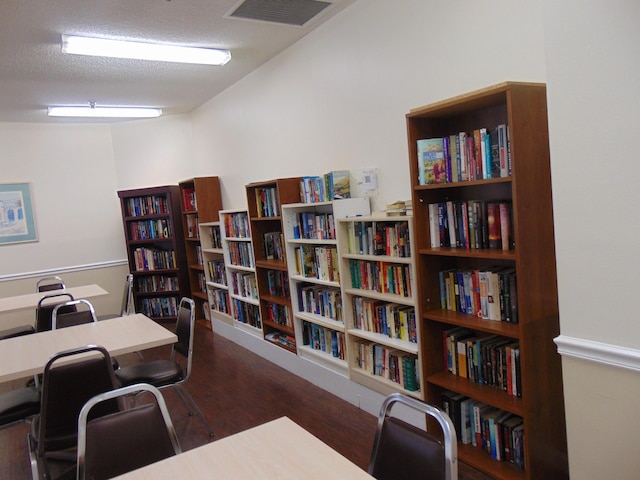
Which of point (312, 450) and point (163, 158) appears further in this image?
point (163, 158)

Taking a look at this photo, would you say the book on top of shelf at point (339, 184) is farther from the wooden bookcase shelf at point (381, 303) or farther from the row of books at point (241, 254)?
the row of books at point (241, 254)

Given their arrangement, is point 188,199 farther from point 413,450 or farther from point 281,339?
point 413,450

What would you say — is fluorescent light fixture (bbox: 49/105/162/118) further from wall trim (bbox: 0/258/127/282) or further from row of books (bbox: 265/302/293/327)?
row of books (bbox: 265/302/293/327)

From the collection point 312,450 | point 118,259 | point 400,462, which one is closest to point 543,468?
point 400,462

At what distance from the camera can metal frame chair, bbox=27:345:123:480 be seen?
2309mm

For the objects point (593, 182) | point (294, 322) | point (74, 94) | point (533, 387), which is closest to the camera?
point (593, 182)

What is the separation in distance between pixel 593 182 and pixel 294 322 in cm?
293

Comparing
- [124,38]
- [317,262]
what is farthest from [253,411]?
[124,38]

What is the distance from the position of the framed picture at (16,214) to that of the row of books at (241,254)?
3.35 m

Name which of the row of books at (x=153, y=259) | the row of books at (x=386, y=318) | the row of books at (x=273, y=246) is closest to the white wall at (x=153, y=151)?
the row of books at (x=153, y=259)

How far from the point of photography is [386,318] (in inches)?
127

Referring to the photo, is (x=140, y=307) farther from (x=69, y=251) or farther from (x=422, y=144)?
(x=422, y=144)

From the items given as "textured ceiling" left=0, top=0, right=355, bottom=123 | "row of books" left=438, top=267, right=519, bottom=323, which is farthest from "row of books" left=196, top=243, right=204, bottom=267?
"row of books" left=438, top=267, right=519, bottom=323

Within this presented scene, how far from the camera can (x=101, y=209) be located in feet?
23.6
